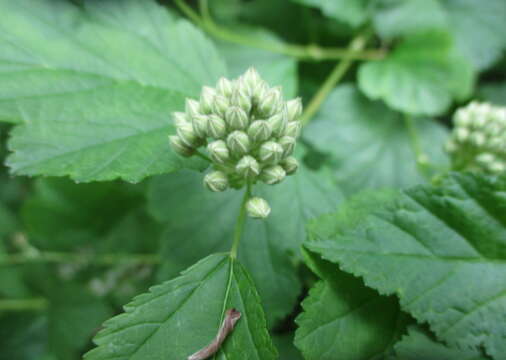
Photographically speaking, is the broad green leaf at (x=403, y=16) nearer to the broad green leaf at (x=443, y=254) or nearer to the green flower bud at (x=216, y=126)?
the broad green leaf at (x=443, y=254)

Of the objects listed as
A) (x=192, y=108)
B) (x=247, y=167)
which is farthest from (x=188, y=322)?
(x=192, y=108)

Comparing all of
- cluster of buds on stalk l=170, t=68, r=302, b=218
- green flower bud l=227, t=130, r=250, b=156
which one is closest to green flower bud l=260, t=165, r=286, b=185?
cluster of buds on stalk l=170, t=68, r=302, b=218

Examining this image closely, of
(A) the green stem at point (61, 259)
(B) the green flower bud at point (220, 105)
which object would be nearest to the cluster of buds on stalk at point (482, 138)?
(B) the green flower bud at point (220, 105)

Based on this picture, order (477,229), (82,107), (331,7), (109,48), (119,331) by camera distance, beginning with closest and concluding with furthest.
Result: (119,331), (477,229), (82,107), (109,48), (331,7)

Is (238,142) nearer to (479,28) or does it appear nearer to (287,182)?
(287,182)

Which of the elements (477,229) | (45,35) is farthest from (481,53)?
(45,35)

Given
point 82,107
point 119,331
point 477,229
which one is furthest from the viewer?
point 82,107

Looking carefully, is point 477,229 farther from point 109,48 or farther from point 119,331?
point 109,48
